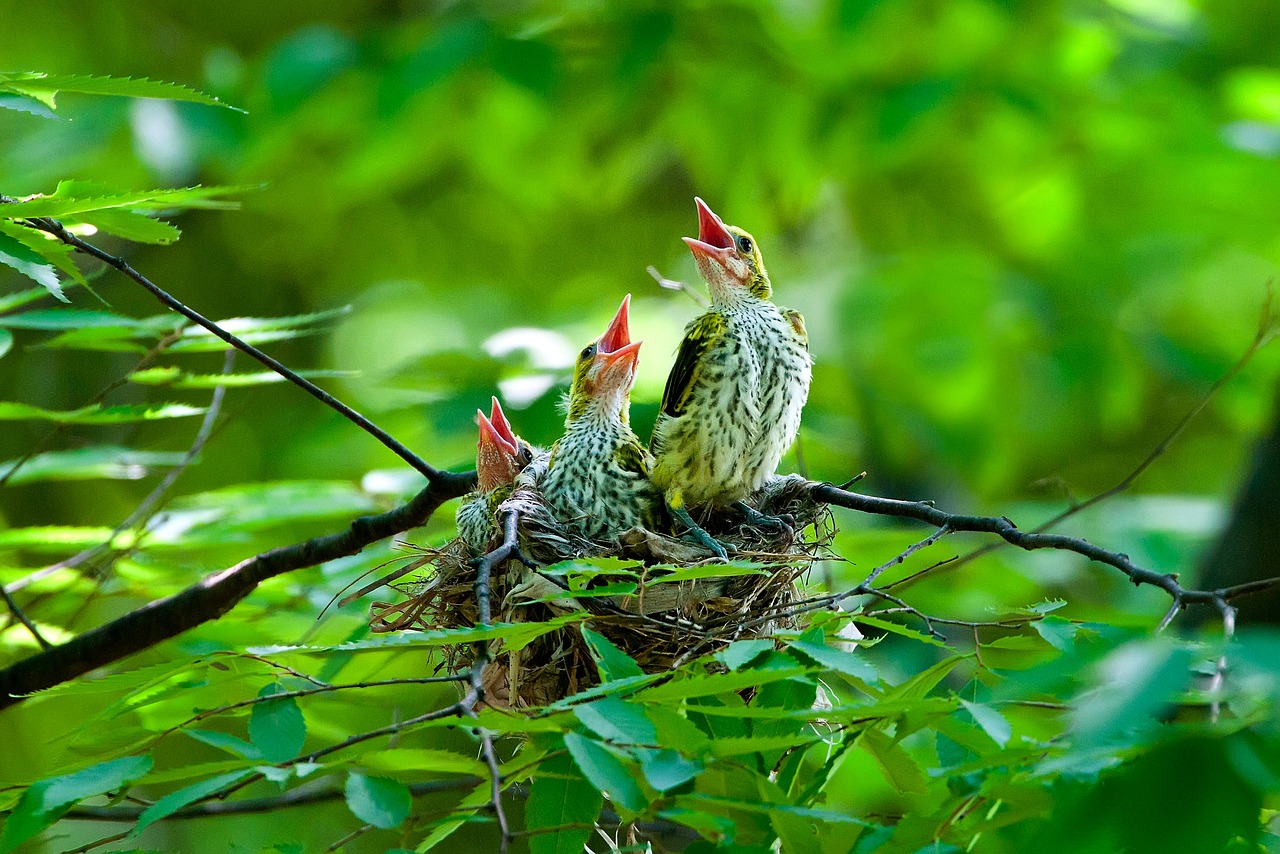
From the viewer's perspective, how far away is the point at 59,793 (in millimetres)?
1930

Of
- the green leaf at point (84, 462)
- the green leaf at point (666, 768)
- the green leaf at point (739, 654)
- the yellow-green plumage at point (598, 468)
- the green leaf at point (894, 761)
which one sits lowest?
the green leaf at point (894, 761)

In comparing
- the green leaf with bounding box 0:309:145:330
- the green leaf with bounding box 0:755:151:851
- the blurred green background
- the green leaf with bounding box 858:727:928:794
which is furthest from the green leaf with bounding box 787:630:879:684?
the blurred green background

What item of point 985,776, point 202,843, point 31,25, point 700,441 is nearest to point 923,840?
point 985,776

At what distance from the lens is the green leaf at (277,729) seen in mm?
1964

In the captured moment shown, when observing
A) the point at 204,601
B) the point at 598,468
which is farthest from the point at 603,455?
the point at 204,601

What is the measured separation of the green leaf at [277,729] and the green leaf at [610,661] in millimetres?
546

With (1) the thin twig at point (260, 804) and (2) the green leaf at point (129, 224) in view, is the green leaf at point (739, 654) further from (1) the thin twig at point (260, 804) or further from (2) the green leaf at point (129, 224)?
(1) the thin twig at point (260, 804)

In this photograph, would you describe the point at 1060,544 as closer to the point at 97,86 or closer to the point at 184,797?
the point at 184,797

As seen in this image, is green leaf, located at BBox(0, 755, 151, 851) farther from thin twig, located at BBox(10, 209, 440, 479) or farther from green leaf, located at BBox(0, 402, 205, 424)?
green leaf, located at BBox(0, 402, 205, 424)

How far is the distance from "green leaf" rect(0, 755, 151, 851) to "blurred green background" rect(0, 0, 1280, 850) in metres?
3.26

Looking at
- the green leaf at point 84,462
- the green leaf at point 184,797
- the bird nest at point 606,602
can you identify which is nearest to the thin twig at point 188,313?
the bird nest at point 606,602

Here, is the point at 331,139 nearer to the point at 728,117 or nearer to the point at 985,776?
the point at 728,117

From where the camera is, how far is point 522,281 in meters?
9.23

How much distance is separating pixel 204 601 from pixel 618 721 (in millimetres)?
2065
